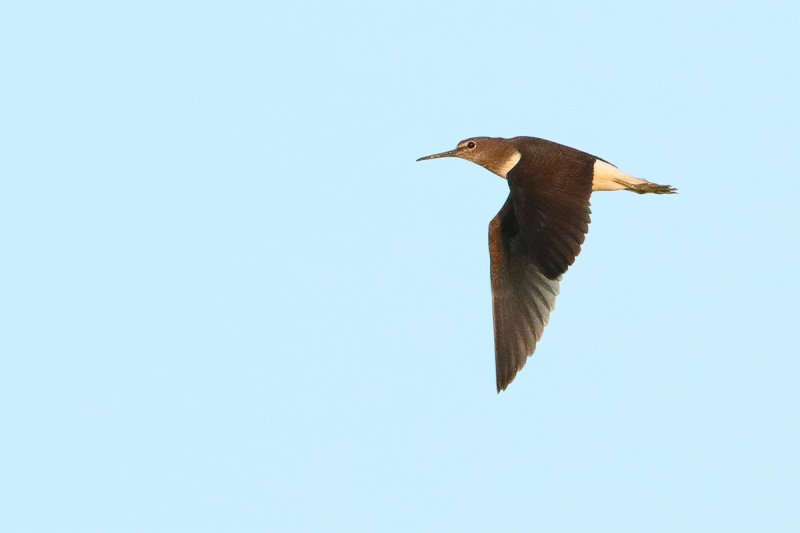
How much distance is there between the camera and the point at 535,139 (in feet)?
48.4

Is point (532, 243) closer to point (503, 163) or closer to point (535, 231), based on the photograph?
point (535, 231)

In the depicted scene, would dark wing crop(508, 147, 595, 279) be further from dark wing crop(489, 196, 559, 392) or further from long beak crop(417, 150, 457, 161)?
long beak crop(417, 150, 457, 161)

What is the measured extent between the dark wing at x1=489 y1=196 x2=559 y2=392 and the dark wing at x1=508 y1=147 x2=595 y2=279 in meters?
0.39

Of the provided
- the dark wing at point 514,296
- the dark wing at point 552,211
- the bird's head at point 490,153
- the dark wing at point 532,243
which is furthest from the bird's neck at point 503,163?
the dark wing at point 552,211

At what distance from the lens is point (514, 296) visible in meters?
14.0

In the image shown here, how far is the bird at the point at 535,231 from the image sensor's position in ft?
43.0

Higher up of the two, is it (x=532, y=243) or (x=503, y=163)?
(x=503, y=163)

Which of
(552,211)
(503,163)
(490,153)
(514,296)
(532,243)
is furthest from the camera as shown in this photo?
(490,153)

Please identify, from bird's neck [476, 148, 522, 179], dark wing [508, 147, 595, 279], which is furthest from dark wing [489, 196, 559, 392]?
bird's neck [476, 148, 522, 179]

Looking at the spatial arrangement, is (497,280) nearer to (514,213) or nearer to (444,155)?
(514,213)

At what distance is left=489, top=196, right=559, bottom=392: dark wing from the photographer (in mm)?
13672

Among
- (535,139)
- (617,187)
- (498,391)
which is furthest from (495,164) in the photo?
(498,391)

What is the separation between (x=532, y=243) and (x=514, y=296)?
100 centimetres

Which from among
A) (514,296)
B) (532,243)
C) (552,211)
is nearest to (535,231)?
(532,243)
